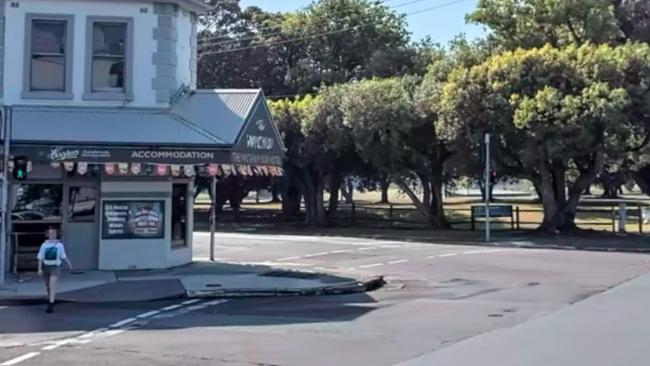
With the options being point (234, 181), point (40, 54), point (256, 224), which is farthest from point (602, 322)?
point (234, 181)

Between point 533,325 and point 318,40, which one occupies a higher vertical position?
point 318,40

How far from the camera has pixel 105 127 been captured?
22609mm

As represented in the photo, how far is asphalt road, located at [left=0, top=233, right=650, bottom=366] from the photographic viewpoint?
11.6 m

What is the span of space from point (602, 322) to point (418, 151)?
2849cm

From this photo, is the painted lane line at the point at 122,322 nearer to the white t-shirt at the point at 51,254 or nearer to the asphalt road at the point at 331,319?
the asphalt road at the point at 331,319

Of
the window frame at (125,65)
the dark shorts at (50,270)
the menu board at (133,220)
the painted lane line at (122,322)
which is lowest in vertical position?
the painted lane line at (122,322)

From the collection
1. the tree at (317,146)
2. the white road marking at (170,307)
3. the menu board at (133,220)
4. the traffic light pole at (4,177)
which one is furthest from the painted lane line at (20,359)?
the tree at (317,146)

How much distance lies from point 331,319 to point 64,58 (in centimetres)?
1172

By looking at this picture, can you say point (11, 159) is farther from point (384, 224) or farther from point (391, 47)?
point (391, 47)

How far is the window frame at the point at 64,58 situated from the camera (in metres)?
23.2

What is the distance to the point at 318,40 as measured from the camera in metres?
61.9

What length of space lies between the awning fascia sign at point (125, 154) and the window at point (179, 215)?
2590mm

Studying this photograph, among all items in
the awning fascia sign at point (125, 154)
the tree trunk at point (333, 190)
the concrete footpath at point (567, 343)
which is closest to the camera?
the concrete footpath at point (567, 343)

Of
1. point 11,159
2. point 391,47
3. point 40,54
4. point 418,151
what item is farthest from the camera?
point 391,47
